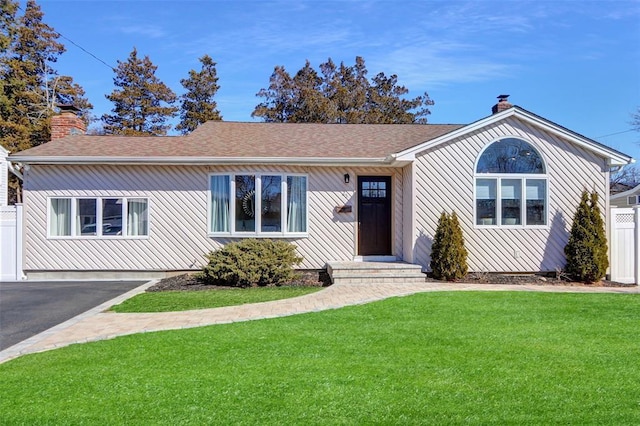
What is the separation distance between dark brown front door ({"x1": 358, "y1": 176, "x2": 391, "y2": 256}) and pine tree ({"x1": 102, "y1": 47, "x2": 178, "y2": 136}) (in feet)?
85.6

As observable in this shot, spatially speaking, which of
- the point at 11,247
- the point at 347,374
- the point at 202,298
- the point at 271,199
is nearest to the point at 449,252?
the point at 271,199

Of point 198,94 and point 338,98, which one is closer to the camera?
point 338,98

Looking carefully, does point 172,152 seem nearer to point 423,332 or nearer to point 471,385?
point 423,332

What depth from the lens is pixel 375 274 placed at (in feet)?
36.6

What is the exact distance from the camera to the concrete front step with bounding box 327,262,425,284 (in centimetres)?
1100

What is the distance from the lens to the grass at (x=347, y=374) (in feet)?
12.4

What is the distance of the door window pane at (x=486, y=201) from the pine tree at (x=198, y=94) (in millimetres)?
26415

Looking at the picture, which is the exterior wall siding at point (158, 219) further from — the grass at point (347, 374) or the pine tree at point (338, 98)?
the pine tree at point (338, 98)

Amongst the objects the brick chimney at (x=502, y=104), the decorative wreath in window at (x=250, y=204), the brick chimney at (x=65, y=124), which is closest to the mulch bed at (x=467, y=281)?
the decorative wreath in window at (x=250, y=204)

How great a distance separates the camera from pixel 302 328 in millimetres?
6605

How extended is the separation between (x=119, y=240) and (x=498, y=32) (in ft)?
40.5

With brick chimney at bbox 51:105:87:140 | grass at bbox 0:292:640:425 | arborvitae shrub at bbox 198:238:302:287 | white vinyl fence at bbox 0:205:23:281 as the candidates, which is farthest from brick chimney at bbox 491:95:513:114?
white vinyl fence at bbox 0:205:23:281

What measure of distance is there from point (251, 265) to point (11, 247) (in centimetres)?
652

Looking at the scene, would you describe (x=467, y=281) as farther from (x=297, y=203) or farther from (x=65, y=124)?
(x=65, y=124)
